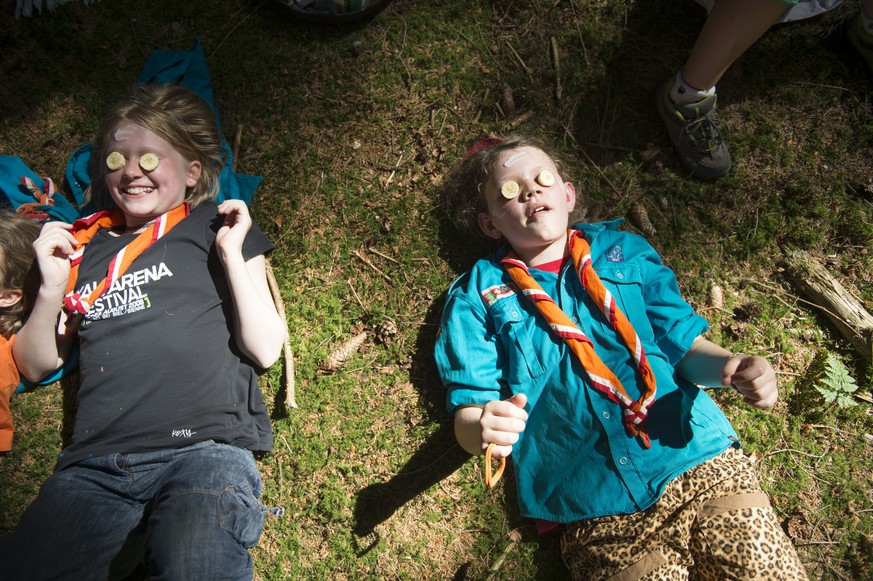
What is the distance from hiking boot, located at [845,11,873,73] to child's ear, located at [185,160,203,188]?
4.51 metres

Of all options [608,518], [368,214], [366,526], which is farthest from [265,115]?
[608,518]

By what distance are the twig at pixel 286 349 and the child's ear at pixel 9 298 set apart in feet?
5.00

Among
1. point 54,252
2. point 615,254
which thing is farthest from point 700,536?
point 54,252

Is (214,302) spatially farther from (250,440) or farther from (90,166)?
(90,166)

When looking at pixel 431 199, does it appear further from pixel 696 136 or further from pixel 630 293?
pixel 696 136

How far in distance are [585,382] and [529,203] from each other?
1055 millimetres

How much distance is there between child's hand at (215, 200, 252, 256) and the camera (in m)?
3.43

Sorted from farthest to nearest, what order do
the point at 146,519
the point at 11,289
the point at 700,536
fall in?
the point at 11,289 → the point at 146,519 → the point at 700,536

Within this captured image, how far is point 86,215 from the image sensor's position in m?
4.00

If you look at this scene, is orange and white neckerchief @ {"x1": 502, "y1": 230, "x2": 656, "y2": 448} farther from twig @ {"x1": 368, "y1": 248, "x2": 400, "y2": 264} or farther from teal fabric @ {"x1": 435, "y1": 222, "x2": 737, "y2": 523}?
twig @ {"x1": 368, "y1": 248, "x2": 400, "y2": 264}

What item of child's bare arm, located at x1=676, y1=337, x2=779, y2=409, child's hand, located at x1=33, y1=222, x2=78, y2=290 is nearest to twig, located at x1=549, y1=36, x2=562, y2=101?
child's bare arm, located at x1=676, y1=337, x2=779, y2=409

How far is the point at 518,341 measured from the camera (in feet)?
10.9

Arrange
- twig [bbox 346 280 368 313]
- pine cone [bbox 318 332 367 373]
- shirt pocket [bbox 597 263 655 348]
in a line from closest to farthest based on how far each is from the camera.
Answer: shirt pocket [bbox 597 263 655 348], pine cone [bbox 318 332 367 373], twig [bbox 346 280 368 313]

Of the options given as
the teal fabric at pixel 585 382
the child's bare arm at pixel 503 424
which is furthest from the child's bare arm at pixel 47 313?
the child's bare arm at pixel 503 424
